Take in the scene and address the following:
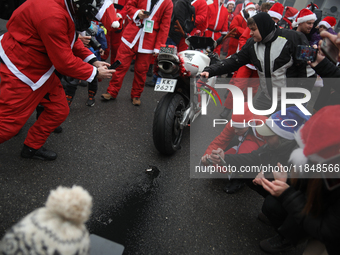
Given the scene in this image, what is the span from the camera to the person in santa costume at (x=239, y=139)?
2335mm

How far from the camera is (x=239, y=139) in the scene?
2508 mm

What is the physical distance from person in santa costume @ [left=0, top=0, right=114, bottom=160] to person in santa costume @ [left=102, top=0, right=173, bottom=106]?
1.59m

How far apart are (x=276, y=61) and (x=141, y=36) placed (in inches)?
79.5

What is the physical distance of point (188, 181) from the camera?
2590 mm

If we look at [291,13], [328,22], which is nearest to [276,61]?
[328,22]

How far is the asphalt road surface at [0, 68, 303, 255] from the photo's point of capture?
190cm

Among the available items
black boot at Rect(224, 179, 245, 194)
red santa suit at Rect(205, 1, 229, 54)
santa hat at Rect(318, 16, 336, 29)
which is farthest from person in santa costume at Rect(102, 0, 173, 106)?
santa hat at Rect(318, 16, 336, 29)

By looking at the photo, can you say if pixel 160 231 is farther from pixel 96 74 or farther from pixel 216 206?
pixel 96 74

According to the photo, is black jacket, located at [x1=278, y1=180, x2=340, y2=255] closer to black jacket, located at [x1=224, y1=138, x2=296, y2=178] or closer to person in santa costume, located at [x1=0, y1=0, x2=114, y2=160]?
black jacket, located at [x1=224, y1=138, x2=296, y2=178]

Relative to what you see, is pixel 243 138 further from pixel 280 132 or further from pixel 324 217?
pixel 324 217

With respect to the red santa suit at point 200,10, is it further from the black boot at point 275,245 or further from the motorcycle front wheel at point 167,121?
the black boot at point 275,245

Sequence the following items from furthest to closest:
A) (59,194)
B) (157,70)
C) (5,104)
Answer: (157,70) → (5,104) → (59,194)

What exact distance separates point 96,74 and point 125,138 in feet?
3.75

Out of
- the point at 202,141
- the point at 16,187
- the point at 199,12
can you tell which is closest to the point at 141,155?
the point at 202,141
